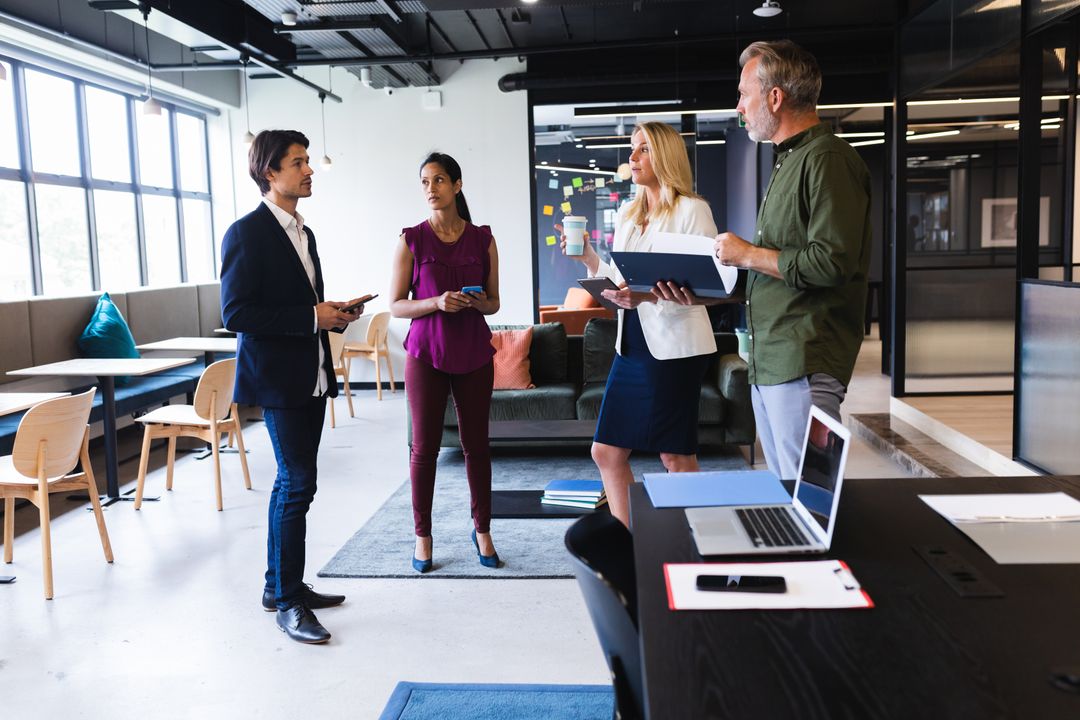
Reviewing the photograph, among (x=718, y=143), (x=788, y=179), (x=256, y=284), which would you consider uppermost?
(x=718, y=143)

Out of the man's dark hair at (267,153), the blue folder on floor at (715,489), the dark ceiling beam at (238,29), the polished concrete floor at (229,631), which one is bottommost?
the polished concrete floor at (229,631)

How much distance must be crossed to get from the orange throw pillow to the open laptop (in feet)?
13.3

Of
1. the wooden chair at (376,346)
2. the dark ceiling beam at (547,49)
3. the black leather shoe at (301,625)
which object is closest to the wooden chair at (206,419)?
the black leather shoe at (301,625)

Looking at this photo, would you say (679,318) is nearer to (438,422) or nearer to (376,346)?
(438,422)

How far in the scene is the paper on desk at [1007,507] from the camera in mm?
1612

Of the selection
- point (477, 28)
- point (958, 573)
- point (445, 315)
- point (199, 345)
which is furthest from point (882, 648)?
point (477, 28)

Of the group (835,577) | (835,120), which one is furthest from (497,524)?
(835,120)

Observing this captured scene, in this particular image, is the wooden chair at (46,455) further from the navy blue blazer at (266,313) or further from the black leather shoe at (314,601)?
the navy blue blazer at (266,313)

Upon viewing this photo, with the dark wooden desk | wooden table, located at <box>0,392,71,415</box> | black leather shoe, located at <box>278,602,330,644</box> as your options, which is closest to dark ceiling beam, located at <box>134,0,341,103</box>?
wooden table, located at <box>0,392,71,415</box>

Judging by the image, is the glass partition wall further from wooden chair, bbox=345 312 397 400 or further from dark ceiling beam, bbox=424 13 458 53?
wooden chair, bbox=345 312 397 400

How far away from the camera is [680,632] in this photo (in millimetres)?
1173

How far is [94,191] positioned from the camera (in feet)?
25.1

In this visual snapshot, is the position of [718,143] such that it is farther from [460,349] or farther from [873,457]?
[460,349]

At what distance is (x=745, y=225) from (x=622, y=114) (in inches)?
83.8
